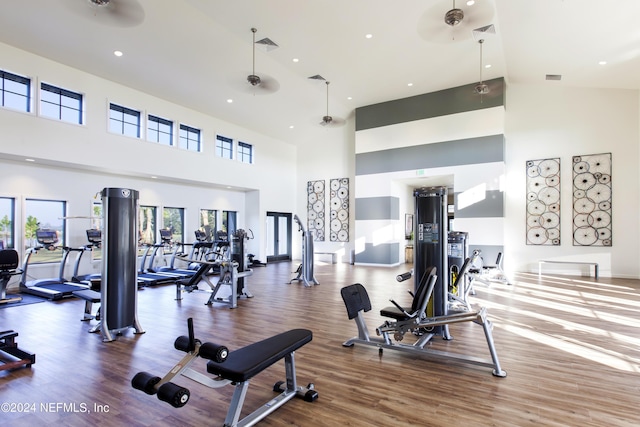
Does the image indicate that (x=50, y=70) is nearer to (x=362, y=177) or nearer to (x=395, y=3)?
(x=395, y=3)

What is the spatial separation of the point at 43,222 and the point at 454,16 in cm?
938

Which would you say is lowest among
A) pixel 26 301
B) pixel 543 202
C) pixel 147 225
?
pixel 26 301

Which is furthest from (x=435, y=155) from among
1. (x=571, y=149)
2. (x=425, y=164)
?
(x=571, y=149)

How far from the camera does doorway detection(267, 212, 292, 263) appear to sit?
12852 millimetres

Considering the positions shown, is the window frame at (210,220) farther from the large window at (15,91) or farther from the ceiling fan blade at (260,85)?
the ceiling fan blade at (260,85)

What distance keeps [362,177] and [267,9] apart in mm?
6460

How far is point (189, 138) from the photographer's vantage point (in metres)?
A: 10.1

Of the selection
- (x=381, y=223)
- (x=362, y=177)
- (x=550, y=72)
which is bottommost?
(x=381, y=223)

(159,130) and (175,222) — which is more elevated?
(159,130)

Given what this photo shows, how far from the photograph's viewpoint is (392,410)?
2.40 metres

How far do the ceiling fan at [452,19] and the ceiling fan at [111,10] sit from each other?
13.9 ft

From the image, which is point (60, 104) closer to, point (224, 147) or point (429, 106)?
point (224, 147)

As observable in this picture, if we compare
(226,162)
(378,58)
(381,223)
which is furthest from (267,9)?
(381,223)

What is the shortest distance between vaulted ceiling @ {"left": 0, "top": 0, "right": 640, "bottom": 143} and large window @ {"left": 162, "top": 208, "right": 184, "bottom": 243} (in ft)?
10.6
